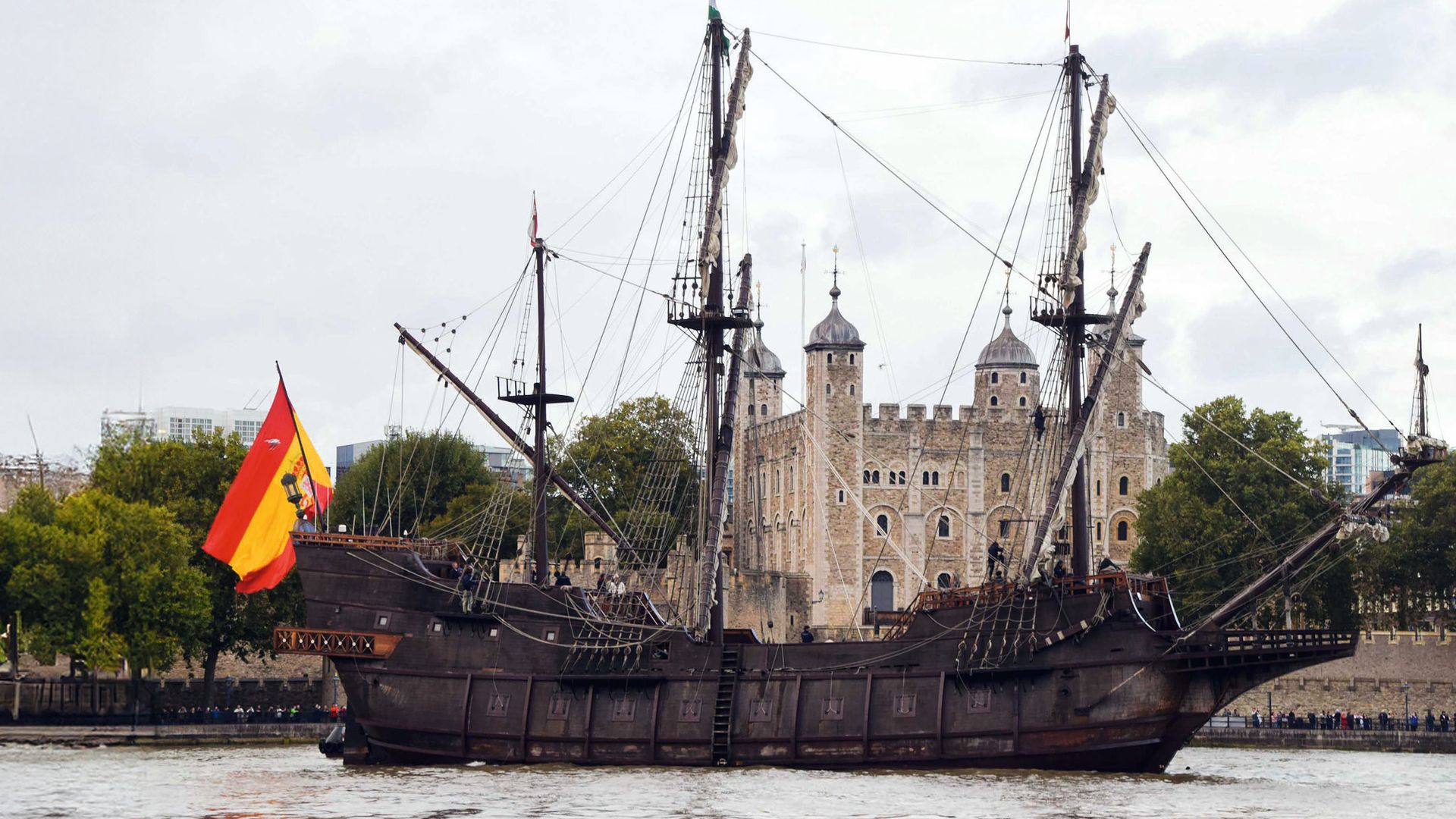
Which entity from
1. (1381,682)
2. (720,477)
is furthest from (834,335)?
(720,477)

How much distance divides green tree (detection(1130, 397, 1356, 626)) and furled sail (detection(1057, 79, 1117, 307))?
1999 centimetres

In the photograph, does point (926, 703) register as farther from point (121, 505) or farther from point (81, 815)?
point (121, 505)

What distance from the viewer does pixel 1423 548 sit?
67250mm

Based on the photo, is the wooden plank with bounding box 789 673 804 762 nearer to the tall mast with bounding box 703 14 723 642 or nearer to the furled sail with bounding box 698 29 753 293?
the tall mast with bounding box 703 14 723 642

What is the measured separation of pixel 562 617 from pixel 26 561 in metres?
22.1

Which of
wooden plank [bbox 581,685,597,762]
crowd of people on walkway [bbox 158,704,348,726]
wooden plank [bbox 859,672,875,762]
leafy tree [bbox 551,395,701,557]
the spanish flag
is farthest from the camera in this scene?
leafy tree [bbox 551,395,701,557]

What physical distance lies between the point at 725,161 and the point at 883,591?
1587 inches

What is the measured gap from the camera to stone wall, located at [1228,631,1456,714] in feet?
204

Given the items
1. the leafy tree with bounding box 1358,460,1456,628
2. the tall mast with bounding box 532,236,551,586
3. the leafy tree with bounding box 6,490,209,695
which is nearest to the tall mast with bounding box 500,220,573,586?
the tall mast with bounding box 532,236,551,586

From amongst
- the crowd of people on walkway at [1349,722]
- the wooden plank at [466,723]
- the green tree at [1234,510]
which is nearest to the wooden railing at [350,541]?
the wooden plank at [466,723]

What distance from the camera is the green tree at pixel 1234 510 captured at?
213 ft

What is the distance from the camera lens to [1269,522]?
65.6 m

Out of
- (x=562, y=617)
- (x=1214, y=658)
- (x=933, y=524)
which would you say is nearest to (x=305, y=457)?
(x=562, y=617)

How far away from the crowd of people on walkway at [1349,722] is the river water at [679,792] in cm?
1163
